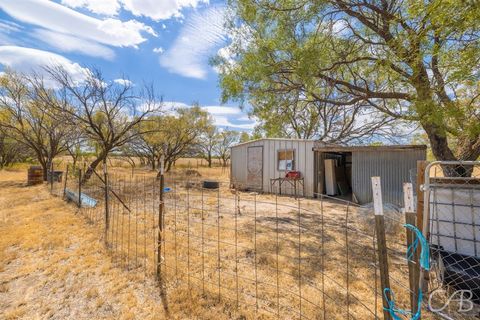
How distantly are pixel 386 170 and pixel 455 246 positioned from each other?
6080mm

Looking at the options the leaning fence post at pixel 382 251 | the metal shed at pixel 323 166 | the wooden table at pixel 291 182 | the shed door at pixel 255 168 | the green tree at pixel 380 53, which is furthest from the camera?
the shed door at pixel 255 168

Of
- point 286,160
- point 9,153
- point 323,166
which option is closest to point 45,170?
Result: point 286,160

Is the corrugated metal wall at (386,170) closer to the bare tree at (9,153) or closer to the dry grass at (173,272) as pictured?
the dry grass at (173,272)

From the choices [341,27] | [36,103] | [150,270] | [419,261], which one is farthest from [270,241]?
[36,103]

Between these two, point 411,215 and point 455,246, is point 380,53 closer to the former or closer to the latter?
point 455,246

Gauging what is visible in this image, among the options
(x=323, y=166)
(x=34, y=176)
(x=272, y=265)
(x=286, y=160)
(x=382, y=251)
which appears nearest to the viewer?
(x=382, y=251)

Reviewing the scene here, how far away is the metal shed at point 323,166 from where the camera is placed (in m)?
8.09

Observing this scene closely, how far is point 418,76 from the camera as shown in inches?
204

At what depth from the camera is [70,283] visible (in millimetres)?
3045

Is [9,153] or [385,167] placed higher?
[9,153]

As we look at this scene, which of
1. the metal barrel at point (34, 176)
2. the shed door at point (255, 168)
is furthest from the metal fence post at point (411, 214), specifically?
the metal barrel at point (34, 176)

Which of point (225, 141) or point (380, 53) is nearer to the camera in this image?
point (380, 53)

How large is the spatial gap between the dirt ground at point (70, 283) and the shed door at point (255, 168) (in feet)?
25.3

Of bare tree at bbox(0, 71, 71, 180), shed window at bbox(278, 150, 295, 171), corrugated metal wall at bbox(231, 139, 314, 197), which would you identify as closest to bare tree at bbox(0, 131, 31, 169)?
bare tree at bbox(0, 71, 71, 180)
